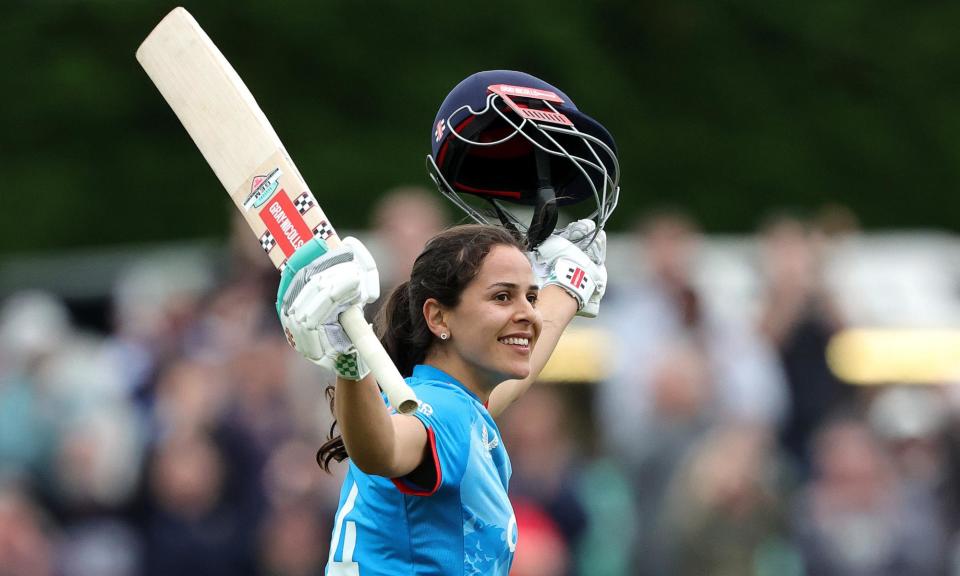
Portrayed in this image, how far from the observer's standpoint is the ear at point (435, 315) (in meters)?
4.81

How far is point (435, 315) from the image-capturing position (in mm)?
4820

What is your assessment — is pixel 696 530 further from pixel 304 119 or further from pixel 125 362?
pixel 304 119

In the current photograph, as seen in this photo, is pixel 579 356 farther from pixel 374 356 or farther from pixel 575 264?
pixel 374 356

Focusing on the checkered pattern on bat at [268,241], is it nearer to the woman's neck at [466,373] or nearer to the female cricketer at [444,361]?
the female cricketer at [444,361]

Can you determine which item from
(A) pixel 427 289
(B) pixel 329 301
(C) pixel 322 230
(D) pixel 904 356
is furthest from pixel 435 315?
(D) pixel 904 356

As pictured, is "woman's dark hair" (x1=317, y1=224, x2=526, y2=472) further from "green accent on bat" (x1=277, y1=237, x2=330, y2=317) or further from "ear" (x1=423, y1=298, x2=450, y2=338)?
"green accent on bat" (x1=277, y1=237, x2=330, y2=317)

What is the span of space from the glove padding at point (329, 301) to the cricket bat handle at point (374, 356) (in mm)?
17

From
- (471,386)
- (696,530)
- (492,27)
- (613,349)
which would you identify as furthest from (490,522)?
(492,27)

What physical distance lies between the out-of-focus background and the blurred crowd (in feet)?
0.06

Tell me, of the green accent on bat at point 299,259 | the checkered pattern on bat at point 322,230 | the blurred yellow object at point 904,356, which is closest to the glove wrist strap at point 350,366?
the green accent on bat at point 299,259

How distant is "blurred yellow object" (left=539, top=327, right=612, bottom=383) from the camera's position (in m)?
11.2

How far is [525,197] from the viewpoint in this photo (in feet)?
18.3

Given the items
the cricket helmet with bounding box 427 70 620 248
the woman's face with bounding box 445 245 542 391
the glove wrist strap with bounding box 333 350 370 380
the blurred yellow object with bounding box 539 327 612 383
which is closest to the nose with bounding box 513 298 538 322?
the woman's face with bounding box 445 245 542 391

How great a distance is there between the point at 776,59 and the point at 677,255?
5767mm
